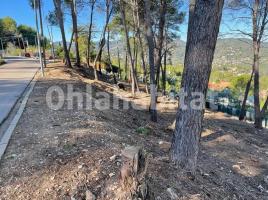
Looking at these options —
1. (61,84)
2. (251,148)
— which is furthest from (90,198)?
(61,84)

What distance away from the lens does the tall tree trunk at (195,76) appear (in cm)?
418

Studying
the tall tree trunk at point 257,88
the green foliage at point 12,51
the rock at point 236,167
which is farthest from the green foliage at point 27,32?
the rock at point 236,167

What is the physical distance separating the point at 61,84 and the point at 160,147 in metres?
8.77

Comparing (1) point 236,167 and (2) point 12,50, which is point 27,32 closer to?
(2) point 12,50

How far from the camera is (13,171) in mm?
4469

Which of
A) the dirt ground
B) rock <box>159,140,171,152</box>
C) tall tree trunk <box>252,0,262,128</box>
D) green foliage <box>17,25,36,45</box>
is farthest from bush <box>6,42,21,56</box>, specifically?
rock <box>159,140,171,152</box>

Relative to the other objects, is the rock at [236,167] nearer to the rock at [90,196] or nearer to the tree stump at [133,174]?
the tree stump at [133,174]

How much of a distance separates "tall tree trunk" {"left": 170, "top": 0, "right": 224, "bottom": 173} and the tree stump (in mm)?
1393

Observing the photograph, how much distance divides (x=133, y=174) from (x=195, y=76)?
1787 millimetres

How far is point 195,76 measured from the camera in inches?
172

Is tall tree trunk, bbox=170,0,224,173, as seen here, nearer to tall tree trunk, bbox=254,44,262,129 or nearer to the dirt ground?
the dirt ground

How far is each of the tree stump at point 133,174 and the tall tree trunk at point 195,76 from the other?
139 centimetres

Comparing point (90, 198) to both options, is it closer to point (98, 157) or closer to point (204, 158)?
point (98, 157)

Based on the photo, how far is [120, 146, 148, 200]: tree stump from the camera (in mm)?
3393
